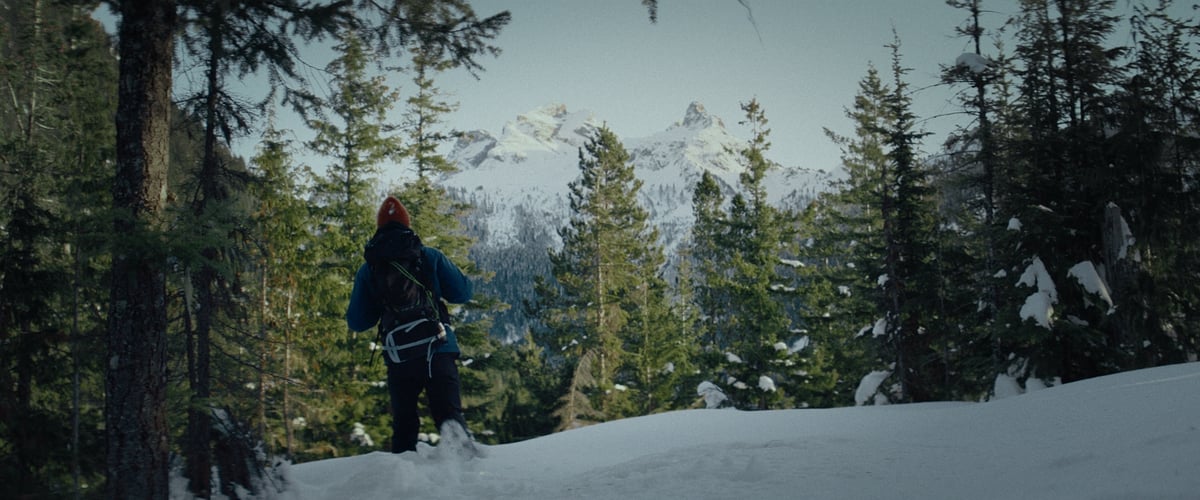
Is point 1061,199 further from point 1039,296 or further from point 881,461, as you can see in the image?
point 881,461

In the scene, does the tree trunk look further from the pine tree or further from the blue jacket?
the pine tree

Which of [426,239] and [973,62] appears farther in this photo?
[426,239]

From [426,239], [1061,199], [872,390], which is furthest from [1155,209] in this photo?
[426,239]

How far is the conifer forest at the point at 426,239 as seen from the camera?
373 cm

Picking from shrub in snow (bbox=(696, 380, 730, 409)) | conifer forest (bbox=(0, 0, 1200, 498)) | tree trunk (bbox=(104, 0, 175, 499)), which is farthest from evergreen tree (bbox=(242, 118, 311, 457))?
tree trunk (bbox=(104, 0, 175, 499))

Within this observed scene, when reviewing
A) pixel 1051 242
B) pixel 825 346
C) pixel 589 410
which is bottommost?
pixel 589 410

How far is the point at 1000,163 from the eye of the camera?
12.2 metres

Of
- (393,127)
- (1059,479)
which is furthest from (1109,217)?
(393,127)

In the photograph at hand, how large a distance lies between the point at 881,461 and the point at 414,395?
11.4 ft

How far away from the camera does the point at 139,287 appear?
11.8 ft

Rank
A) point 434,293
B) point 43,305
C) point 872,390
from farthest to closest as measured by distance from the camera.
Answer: point 872,390 → point 43,305 → point 434,293

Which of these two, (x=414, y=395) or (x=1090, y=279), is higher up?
(x=1090, y=279)

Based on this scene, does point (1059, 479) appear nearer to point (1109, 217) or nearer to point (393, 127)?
point (1109, 217)

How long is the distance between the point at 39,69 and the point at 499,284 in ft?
490
